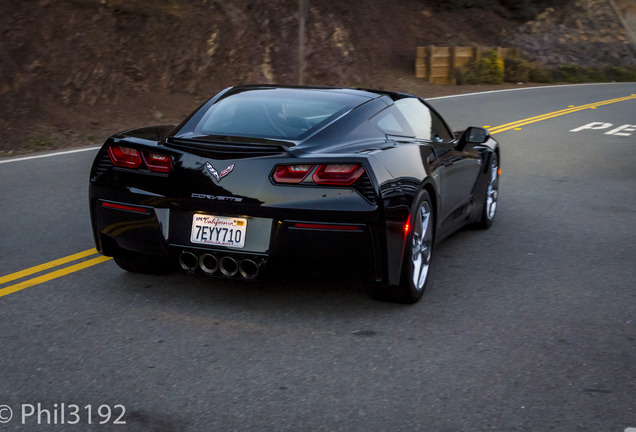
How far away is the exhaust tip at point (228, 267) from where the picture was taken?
5160mm

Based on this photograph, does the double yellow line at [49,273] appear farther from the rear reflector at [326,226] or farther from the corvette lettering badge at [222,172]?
the rear reflector at [326,226]

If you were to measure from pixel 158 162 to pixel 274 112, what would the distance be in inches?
38.6

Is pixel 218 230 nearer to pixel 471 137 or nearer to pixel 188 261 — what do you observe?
pixel 188 261

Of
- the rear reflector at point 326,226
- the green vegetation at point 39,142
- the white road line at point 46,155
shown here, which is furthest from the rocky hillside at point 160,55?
the rear reflector at point 326,226

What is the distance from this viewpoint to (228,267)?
17.0 feet

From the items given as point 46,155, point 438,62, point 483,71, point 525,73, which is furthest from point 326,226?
point 525,73

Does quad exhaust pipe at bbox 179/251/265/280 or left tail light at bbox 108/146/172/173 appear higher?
left tail light at bbox 108/146/172/173

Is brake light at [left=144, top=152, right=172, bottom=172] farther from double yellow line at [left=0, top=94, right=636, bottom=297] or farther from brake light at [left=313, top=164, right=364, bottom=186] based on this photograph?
double yellow line at [left=0, top=94, right=636, bottom=297]

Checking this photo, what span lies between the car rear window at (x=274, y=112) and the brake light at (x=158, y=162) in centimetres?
46

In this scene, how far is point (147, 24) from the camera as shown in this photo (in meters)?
21.4

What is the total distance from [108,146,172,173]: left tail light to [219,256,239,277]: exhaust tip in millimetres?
656

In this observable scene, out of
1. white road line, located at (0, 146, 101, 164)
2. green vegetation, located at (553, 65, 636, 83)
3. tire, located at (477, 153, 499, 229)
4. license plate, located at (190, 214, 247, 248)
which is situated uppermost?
license plate, located at (190, 214, 247, 248)

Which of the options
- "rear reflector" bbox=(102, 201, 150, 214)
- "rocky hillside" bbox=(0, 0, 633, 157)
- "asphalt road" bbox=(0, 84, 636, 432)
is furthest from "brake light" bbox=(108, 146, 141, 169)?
"rocky hillside" bbox=(0, 0, 633, 157)

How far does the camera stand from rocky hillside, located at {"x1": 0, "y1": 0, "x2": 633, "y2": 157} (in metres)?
17.1
